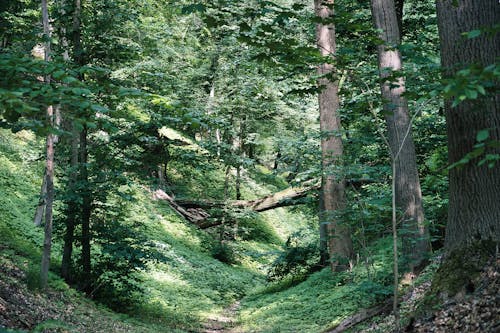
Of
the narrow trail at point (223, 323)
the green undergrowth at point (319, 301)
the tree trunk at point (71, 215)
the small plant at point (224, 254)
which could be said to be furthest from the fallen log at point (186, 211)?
the tree trunk at point (71, 215)

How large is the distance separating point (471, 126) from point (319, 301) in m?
6.36

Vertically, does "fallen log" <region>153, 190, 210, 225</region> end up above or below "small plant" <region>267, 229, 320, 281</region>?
above

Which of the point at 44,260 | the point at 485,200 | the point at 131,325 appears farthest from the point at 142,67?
the point at 485,200

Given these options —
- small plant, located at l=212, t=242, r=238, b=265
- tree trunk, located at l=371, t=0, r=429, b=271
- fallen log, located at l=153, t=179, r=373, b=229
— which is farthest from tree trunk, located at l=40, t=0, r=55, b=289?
small plant, located at l=212, t=242, r=238, b=265

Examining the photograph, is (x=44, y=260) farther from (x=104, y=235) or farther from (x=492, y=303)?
(x=492, y=303)

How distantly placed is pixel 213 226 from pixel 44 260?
11960 mm

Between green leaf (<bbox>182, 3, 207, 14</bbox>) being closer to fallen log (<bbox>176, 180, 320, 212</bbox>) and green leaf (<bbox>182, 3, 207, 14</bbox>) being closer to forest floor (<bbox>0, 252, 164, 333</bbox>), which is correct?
forest floor (<bbox>0, 252, 164, 333</bbox>)

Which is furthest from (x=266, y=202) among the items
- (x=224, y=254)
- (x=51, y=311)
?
(x=51, y=311)

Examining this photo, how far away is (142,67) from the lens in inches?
541

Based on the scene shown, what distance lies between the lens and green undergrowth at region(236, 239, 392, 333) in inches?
337

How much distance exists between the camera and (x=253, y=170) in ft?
67.1

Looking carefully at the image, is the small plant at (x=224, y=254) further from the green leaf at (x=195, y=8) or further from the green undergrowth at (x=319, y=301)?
the green leaf at (x=195, y=8)

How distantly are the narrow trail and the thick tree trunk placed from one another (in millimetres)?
6388

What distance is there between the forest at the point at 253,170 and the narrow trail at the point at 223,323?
0.23ft
